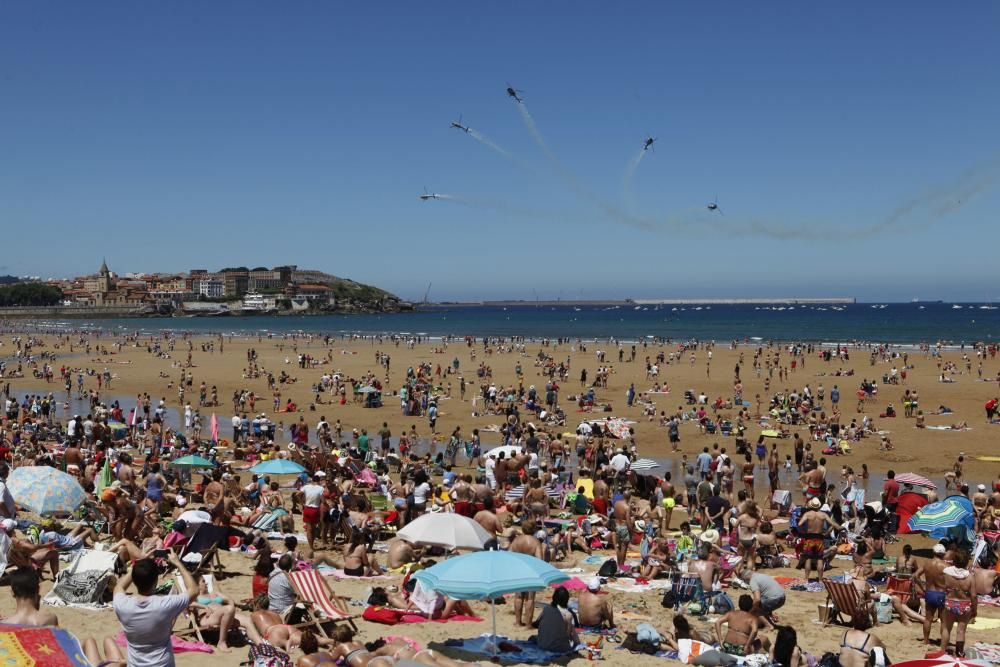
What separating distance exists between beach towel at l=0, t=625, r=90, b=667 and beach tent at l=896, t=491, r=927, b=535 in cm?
1262

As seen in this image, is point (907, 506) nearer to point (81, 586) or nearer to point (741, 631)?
point (741, 631)

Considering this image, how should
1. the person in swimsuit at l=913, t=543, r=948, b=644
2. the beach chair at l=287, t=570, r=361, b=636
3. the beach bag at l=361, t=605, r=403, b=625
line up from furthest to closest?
the beach bag at l=361, t=605, r=403, b=625 < the person in swimsuit at l=913, t=543, r=948, b=644 < the beach chair at l=287, t=570, r=361, b=636

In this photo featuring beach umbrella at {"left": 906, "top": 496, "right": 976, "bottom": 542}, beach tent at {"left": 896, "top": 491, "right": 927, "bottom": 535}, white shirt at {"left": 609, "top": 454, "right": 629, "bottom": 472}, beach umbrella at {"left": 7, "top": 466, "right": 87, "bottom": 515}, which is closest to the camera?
beach umbrella at {"left": 906, "top": 496, "right": 976, "bottom": 542}

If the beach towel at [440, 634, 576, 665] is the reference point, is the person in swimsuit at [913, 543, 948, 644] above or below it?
above

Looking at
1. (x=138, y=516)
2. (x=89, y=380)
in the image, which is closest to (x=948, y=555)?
(x=138, y=516)

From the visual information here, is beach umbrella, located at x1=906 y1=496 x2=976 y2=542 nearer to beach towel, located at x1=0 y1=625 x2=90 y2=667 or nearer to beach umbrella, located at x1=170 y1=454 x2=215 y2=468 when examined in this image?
beach towel, located at x1=0 y1=625 x2=90 y2=667

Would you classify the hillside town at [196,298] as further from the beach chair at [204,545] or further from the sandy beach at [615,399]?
the beach chair at [204,545]

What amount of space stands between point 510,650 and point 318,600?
1990mm

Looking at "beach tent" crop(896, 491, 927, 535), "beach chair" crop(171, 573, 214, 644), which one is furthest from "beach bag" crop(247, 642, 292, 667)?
"beach tent" crop(896, 491, 927, 535)

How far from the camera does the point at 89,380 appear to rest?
4281cm

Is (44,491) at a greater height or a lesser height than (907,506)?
greater

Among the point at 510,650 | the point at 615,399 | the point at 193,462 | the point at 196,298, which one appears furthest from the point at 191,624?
the point at 196,298

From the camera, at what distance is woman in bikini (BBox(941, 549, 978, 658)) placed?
848 centimetres

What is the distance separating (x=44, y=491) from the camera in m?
12.3
